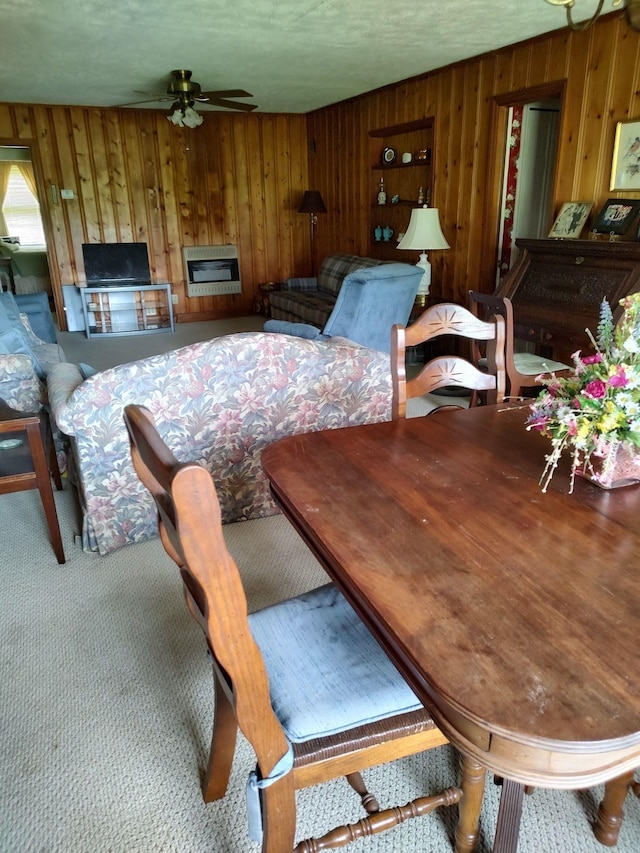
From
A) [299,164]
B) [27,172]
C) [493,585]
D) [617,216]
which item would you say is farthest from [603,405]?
[27,172]

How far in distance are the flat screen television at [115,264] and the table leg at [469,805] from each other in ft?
21.5

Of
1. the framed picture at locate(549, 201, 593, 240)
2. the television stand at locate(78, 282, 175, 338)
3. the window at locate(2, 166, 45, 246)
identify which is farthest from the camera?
the window at locate(2, 166, 45, 246)

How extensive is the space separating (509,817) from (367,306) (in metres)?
3.39

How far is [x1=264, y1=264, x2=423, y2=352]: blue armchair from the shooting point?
4.09 m

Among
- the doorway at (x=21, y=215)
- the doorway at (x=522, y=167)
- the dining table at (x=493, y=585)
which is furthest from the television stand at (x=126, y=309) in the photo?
the dining table at (x=493, y=585)

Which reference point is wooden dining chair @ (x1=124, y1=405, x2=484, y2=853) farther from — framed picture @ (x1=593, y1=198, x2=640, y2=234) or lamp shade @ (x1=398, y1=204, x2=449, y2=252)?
lamp shade @ (x1=398, y1=204, x2=449, y2=252)

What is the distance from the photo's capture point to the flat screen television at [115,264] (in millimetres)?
6723

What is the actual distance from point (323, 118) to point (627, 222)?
4481 mm

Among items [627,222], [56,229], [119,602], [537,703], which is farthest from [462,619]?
[56,229]

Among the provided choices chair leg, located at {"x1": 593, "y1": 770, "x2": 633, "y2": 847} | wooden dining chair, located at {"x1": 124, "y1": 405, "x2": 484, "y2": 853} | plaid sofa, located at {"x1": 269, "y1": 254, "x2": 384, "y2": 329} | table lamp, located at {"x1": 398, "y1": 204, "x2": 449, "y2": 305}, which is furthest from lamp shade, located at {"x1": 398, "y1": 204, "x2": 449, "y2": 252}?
chair leg, located at {"x1": 593, "y1": 770, "x2": 633, "y2": 847}

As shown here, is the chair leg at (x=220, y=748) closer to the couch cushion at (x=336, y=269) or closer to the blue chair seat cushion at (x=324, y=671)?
the blue chair seat cushion at (x=324, y=671)

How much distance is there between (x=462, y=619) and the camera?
2.84 feet

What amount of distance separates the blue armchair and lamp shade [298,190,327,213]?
2989mm

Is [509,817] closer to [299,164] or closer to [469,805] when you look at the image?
[469,805]
